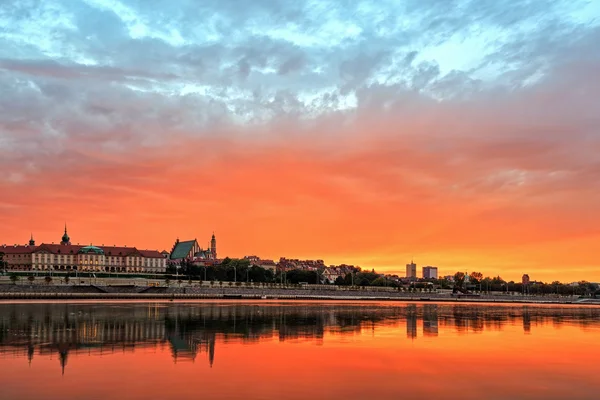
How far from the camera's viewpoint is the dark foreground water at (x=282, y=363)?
22219mm

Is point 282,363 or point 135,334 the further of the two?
point 135,334

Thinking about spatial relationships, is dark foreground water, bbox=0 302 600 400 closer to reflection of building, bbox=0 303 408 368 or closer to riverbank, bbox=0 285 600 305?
reflection of building, bbox=0 303 408 368

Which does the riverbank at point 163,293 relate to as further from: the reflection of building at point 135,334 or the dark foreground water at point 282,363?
the dark foreground water at point 282,363

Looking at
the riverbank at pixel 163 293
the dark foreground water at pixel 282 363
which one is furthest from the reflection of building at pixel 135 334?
the riverbank at pixel 163 293

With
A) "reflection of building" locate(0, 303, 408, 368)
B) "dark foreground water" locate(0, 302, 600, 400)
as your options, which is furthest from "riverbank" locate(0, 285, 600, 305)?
"dark foreground water" locate(0, 302, 600, 400)

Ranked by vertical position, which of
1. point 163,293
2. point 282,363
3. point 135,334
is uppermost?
point 135,334

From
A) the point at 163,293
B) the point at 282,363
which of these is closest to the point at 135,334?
the point at 282,363

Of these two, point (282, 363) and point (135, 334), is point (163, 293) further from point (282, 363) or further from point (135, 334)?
point (282, 363)

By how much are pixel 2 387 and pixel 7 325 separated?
26289 mm

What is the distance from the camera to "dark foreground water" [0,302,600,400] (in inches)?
875

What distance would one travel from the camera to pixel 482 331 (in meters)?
49.7

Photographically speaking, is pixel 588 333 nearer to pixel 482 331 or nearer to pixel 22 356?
pixel 482 331

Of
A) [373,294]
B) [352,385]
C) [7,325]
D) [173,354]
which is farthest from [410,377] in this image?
[373,294]

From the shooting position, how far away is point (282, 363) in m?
28.5
